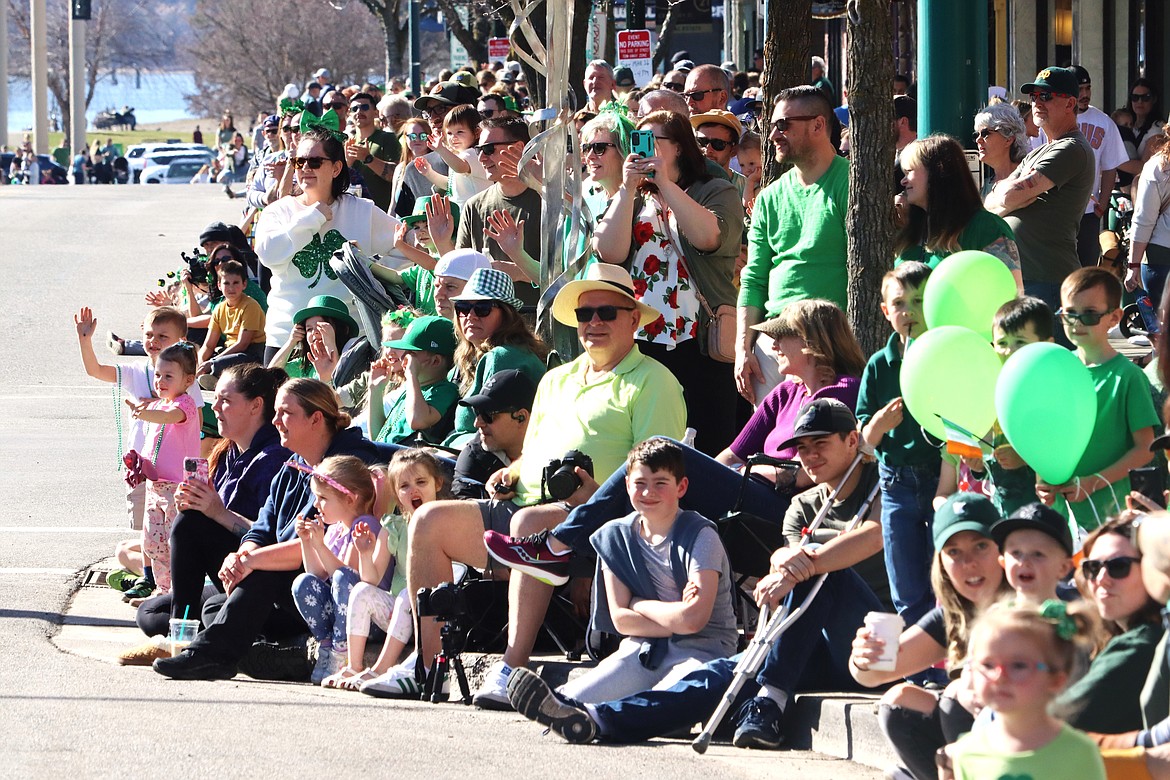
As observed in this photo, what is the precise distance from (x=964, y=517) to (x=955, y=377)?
61cm

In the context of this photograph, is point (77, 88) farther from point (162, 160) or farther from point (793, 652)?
point (793, 652)

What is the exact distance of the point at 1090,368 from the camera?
5957mm

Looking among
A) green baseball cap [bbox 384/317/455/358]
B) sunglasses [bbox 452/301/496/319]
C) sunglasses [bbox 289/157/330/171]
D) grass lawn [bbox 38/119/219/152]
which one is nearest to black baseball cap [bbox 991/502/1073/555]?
sunglasses [bbox 452/301/496/319]

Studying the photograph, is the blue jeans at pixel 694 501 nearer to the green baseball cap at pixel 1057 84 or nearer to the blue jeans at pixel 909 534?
the blue jeans at pixel 909 534

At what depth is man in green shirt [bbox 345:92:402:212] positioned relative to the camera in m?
15.3

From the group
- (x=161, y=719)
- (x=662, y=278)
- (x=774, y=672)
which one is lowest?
(x=161, y=719)

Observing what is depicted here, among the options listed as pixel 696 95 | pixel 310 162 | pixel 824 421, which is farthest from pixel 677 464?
pixel 696 95

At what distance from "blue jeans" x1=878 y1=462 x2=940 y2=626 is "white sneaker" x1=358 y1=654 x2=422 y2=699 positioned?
2019 millimetres

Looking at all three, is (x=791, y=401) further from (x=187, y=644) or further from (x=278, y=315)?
(x=278, y=315)

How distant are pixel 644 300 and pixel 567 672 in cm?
193

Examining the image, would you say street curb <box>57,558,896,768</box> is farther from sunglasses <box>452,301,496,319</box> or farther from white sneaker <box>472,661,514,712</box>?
sunglasses <box>452,301,496,319</box>

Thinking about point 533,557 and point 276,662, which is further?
point 276,662

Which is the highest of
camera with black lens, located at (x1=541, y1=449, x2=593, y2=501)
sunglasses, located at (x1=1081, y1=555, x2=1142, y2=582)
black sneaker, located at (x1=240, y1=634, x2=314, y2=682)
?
sunglasses, located at (x1=1081, y1=555, x2=1142, y2=582)

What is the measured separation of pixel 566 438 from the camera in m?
7.44
